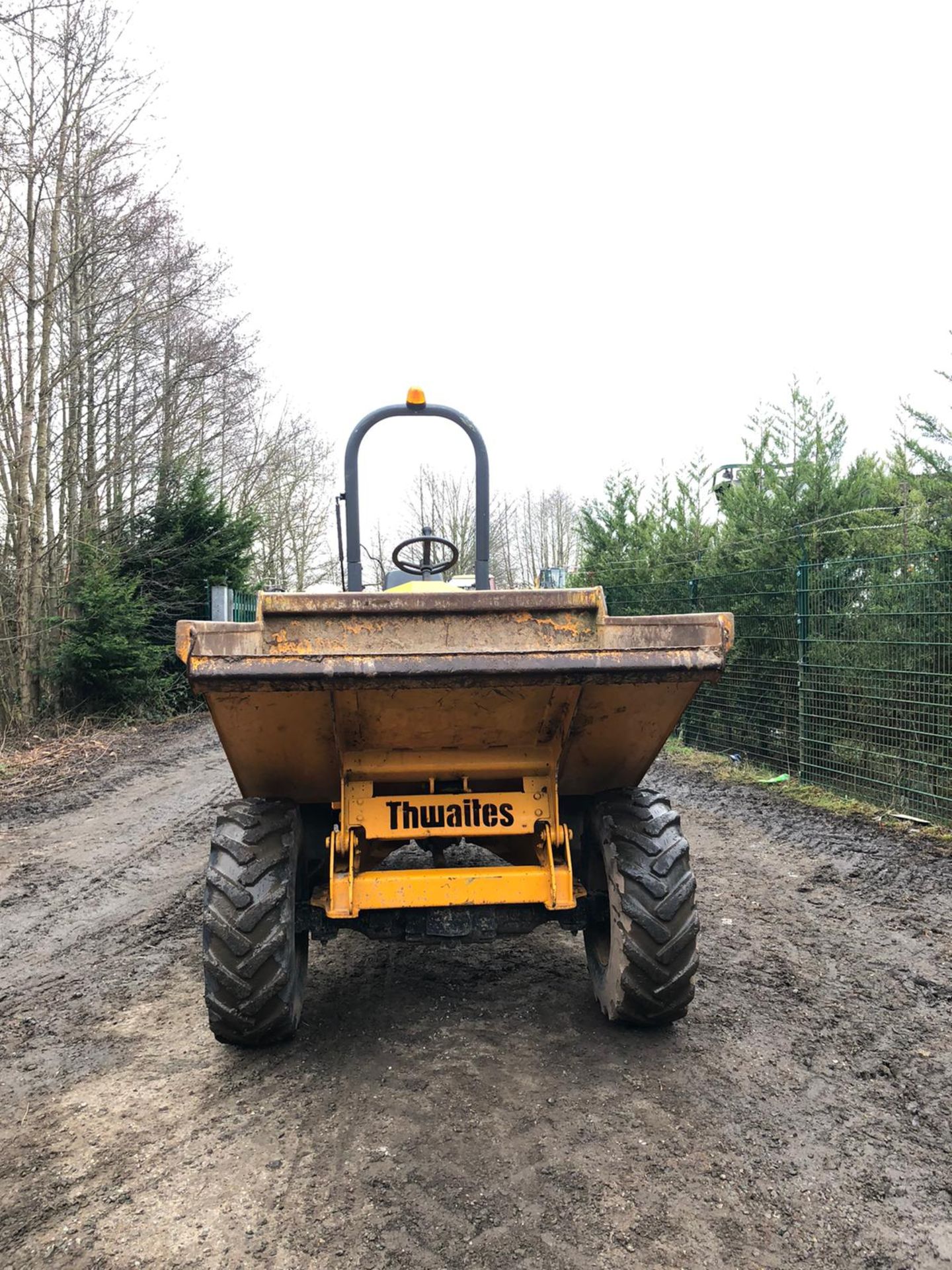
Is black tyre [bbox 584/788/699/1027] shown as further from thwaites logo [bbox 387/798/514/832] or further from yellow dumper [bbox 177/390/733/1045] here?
thwaites logo [bbox 387/798/514/832]

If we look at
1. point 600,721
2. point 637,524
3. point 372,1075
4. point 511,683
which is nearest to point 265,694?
point 511,683

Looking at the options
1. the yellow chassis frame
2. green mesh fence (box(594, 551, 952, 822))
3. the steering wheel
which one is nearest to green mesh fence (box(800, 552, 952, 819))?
green mesh fence (box(594, 551, 952, 822))

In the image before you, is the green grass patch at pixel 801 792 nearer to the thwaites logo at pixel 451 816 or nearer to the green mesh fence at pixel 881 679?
the green mesh fence at pixel 881 679

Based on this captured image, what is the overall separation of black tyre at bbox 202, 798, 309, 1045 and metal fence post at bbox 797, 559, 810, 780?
5536 millimetres

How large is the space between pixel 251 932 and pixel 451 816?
2.53 feet

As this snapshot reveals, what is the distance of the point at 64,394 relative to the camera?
39.9 feet

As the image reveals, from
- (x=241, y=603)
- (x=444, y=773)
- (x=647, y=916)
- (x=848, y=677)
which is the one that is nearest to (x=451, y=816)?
(x=444, y=773)

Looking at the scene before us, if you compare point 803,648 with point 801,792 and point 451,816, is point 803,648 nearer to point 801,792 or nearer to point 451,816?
point 801,792

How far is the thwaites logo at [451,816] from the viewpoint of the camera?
317cm

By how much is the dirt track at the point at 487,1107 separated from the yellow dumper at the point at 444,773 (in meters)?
0.29

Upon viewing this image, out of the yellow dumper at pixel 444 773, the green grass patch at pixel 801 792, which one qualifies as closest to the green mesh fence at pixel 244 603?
the green grass patch at pixel 801 792

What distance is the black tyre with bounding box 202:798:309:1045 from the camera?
2.93 meters

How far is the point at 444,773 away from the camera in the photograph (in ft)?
10.6

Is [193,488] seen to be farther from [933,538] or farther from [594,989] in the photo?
[594,989]
